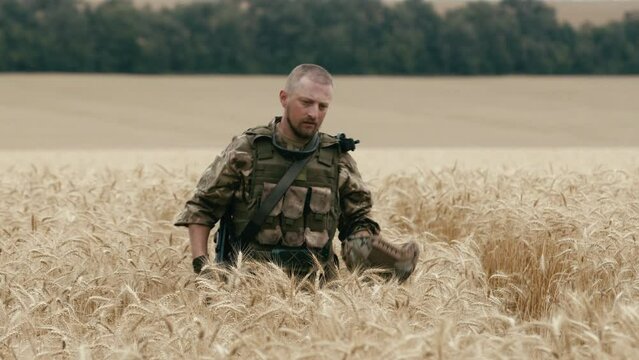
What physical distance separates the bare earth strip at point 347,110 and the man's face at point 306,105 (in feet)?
86.9

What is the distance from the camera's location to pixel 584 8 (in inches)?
2189

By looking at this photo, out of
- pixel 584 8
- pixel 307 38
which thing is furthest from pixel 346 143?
pixel 584 8

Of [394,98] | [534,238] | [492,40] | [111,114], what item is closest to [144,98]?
[111,114]

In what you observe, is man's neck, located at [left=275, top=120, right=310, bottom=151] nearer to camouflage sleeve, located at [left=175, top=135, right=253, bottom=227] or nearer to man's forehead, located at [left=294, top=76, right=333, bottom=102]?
camouflage sleeve, located at [left=175, top=135, right=253, bottom=227]

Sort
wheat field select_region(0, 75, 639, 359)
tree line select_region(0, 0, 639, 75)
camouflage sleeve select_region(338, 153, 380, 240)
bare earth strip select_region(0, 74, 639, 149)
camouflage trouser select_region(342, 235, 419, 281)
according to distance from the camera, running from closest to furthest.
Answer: wheat field select_region(0, 75, 639, 359) < camouflage trouser select_region(342, 235, 419, 281) < camouflage sleeve select_region(338, 153, 380, 240) < bare earth strip select_region(0, 74, 639, 149) < tree line select_region(0, 0, 639, 75)

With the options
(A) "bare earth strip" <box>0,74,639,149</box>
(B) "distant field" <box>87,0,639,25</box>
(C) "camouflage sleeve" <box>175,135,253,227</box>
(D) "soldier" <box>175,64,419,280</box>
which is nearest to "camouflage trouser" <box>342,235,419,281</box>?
(D) "soldier" <box>175,64,419,280</box>

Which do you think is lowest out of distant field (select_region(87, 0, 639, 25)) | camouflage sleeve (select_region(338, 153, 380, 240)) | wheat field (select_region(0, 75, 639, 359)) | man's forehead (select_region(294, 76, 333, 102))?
wheat field (select_region(0, 75, 639, 359))

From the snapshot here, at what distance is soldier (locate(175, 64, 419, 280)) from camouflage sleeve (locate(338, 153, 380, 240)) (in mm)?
34

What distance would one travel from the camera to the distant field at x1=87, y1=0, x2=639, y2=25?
4966cm

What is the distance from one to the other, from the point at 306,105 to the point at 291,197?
42 centimetres

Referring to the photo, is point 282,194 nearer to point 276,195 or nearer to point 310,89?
point 276,195

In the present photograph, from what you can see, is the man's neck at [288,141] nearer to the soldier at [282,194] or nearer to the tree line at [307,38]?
the soldier at [282,194]

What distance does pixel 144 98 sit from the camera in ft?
133

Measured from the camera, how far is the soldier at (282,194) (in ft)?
16.3
